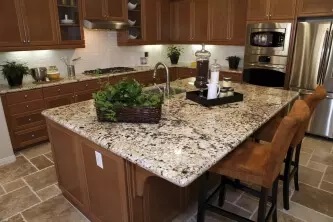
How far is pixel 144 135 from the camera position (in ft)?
5.03

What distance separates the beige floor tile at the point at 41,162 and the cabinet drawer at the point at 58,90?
91 centimetres

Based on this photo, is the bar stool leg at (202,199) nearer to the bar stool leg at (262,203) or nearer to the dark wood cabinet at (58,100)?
the bar stool leg at (262,203)

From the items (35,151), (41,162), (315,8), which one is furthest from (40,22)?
(315,8)

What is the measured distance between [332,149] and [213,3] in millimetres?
3446

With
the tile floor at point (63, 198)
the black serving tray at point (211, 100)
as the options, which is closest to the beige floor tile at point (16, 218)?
the tile floor at point (63, 198)

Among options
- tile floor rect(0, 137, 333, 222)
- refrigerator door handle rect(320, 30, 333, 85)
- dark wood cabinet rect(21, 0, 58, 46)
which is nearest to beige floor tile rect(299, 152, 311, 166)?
tile floor rect(0, 137, 333, 222)

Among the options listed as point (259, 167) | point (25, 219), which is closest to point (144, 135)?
point (259, 167)

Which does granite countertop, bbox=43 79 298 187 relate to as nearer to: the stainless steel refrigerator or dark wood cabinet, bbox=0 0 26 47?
the stainless steel refrigerator

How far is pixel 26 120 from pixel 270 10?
4.12 m

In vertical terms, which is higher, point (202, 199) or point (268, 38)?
point (268, 38)

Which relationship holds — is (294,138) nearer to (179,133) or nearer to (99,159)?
(179,133)

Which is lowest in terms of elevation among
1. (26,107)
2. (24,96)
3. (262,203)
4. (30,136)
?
(30,136)

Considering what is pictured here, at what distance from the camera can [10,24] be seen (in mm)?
3289

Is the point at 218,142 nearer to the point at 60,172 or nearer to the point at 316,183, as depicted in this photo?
the point at 60,172
